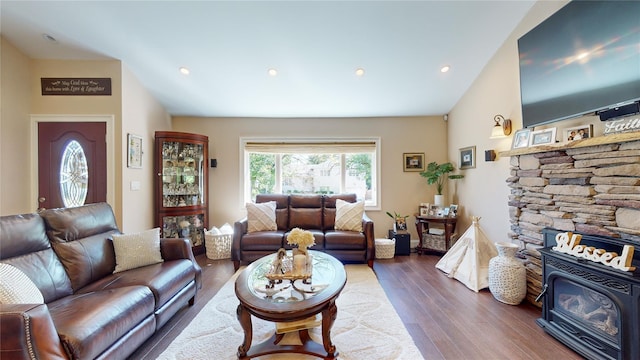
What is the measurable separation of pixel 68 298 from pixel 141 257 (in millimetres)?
572

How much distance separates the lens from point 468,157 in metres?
3.78

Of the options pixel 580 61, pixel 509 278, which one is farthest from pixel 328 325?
pixel 580 61

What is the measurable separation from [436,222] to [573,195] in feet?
6.48

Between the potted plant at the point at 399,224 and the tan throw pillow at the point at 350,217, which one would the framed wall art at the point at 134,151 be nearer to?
the tan throw pillow at the point at 350,217

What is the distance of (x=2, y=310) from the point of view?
3.77ft

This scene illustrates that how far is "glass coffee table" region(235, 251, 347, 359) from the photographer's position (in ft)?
5.00

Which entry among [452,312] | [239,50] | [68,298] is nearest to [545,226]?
[452,312]

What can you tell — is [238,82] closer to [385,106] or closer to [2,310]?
[385,106]

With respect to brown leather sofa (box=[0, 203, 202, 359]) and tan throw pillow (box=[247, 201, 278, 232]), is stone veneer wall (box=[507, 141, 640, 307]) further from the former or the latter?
brown leather sofa (box=[0, 203, 202, 359])

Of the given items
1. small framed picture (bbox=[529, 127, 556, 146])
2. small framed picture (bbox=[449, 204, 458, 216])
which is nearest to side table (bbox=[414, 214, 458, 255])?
small framed picture (bbox=[449, 204, 458, 216])

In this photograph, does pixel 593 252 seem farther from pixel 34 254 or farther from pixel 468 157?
pixel 34 254

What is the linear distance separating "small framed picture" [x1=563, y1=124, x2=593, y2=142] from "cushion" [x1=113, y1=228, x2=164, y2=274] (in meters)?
3.83

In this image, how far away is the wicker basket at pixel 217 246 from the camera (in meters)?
3.84

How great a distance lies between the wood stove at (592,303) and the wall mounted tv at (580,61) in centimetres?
107
